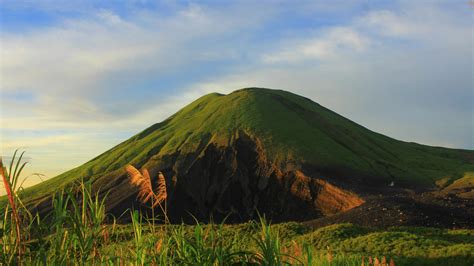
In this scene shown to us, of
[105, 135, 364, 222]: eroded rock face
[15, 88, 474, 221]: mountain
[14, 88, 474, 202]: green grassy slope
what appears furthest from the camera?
[14, 88, 474, 202]: green grassy slope

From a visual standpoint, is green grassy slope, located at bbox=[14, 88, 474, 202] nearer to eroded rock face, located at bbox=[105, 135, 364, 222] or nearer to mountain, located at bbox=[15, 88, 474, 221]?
mountain, located at bbox=[15, 88, 474, 221]

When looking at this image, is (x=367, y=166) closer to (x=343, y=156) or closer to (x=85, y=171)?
(x=343, y=156)

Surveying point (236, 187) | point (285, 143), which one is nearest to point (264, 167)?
point (236, 187)

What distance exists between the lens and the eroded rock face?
46938mm

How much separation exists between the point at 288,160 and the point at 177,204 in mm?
12973

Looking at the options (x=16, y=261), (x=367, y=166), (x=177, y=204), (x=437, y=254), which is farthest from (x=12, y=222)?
(x=367, y=166)

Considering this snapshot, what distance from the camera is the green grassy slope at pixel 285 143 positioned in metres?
52.3

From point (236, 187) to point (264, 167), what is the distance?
151 inches

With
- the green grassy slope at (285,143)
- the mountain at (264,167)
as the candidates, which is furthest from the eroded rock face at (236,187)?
the green grassy slope at (285,143)

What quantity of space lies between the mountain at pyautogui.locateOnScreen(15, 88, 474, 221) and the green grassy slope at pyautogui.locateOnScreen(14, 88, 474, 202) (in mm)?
141

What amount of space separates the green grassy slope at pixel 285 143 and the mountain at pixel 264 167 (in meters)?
0.14

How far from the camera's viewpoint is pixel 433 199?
35.3 meters

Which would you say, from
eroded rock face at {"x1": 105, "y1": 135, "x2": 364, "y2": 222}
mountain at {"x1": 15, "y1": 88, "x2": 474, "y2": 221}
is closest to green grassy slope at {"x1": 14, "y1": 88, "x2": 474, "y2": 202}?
mountain at {"x1": 15, "y1": 88, "x2": 474, "y2": 221}

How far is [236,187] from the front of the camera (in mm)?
51500
